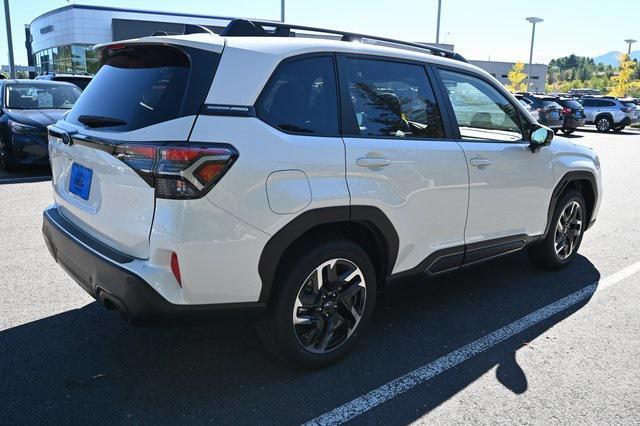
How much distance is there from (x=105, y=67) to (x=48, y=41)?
68643mm

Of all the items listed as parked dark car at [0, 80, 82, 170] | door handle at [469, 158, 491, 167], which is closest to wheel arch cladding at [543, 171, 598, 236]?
door handle at [469, 158, 491, 167]

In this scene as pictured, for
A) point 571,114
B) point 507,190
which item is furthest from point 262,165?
point 571,114

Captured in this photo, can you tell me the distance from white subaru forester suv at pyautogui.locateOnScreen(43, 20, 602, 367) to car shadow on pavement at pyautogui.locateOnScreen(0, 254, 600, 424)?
0.77 feet

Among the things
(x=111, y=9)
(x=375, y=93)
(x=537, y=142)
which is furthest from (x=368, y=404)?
(x=111, y=9)

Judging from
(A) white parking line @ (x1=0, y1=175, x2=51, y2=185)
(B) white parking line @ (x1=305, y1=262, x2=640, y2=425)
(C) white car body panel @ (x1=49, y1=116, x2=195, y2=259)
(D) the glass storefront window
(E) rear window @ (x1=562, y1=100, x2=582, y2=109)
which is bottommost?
(B) white parking line @ (x1=305, y1=262, x2=640, y2=425)

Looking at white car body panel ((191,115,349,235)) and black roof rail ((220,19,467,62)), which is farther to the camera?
black roof rail ((220,19,467,62))

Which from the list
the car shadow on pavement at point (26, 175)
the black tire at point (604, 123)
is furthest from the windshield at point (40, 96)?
the black tire at point (604, 123)

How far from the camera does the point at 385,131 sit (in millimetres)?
3271

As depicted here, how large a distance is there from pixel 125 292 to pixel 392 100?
6.44 ft

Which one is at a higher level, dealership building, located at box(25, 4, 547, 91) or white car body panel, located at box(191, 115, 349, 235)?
dealership building, located at box(25, 4, 547, 91)

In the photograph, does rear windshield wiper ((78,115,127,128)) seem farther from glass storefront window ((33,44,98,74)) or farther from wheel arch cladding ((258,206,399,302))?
glass storefront window ((33,44,98,74))

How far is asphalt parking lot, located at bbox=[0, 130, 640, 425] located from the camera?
9.00 ft

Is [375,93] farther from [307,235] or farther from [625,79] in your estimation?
[625,79]

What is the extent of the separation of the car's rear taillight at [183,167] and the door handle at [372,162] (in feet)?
2.67
